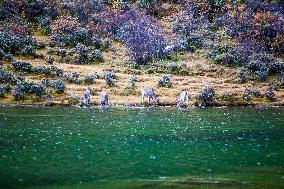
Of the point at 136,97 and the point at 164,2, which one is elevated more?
the point at 164,2

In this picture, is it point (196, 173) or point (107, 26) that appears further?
point (107, 26)

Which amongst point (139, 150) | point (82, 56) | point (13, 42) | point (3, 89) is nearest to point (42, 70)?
point (3, 89)

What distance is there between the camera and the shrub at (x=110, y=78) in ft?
196

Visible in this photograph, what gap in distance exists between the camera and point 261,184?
19.4 metres

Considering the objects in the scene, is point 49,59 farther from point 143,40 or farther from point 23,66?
point 143,40

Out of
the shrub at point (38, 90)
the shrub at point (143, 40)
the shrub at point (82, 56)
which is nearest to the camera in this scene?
the shrub at point (38, 90)

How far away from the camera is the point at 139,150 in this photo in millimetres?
27672

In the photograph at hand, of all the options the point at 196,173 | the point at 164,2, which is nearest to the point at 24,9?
the point at 164,2

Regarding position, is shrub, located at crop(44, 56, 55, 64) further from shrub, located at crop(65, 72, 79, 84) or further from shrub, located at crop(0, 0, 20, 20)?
shrub, located at crop(0, 0, 20, 20)

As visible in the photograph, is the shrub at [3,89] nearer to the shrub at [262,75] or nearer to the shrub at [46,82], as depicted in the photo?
the shrub at [46,82]

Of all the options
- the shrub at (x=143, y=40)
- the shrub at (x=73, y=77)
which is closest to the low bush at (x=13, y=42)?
the shrub at (x=73, y=77)

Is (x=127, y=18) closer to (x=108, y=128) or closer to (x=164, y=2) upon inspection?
(x=164, y=2)

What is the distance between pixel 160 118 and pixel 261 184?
23.9 m

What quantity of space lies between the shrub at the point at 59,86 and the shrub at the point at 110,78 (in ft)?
21.1
